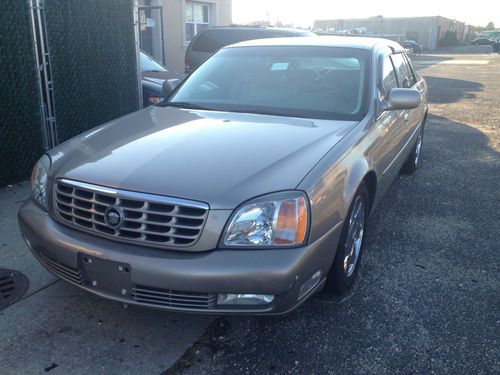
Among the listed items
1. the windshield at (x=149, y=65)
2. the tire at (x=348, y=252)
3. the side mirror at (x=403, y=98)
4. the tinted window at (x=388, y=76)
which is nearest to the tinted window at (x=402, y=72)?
the tinted window at (x=388, y=76)

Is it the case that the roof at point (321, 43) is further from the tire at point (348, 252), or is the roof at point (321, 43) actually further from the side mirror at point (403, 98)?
the tire at point (348, 252)

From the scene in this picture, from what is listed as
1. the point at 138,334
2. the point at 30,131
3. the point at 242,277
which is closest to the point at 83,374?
the point at 138,334

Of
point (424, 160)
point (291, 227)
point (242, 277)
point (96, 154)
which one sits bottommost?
point (424, 160)

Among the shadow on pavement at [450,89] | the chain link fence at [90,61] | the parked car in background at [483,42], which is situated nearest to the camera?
the chain link fence at [90,61]

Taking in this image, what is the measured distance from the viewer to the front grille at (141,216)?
2.42m

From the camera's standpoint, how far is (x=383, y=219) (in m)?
4.72

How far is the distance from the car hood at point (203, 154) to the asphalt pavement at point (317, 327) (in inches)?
35.4

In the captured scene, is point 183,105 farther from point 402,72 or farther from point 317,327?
point 402,72

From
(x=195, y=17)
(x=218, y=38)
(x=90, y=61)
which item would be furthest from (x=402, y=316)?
(x=195, y=17)

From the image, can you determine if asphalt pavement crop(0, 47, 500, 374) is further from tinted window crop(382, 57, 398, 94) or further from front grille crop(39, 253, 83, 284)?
tinted window crop(382, 57, 398, 94)

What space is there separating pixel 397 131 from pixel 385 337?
2.12m

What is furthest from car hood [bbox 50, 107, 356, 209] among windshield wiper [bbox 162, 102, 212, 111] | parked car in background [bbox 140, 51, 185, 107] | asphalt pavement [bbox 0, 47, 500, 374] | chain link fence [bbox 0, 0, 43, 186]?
parked car in background [bbox 140, 51, 185, 107]

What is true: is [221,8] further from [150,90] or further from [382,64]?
[382,64]

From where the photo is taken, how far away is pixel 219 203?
2.41 meters
